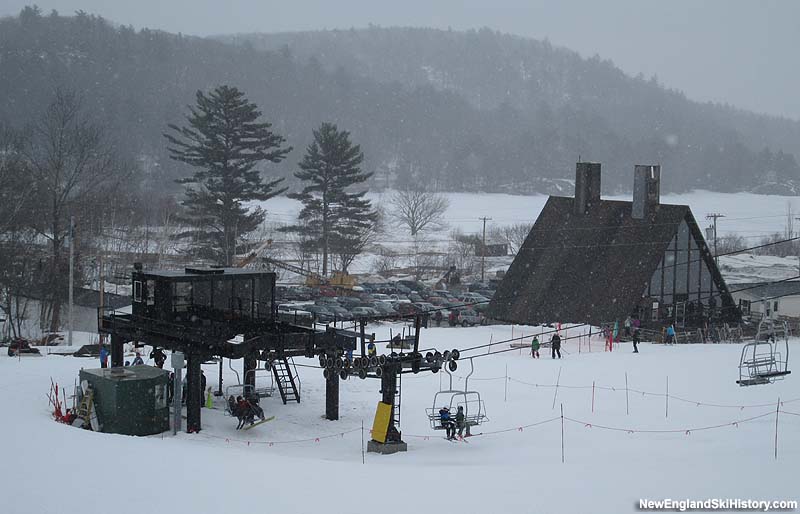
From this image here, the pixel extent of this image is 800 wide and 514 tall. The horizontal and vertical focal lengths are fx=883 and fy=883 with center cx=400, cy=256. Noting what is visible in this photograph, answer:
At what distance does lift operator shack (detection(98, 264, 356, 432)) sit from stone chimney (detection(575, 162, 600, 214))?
26883mm

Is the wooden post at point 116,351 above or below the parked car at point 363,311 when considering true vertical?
above

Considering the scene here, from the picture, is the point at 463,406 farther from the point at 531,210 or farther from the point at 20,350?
the point at 531,210

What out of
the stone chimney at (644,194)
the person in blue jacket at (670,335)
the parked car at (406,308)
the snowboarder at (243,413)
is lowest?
the snowboarder at (243,413)

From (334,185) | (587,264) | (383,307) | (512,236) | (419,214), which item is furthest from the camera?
(419,214)

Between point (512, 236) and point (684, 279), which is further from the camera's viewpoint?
point (512, 236)

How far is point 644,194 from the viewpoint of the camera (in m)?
48.2

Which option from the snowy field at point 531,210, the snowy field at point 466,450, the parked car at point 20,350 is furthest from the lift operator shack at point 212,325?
the snowy field at point 531,210

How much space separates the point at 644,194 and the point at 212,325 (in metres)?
30.0

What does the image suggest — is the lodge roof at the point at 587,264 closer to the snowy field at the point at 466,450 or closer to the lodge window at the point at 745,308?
the lodge window at the point at 745,308

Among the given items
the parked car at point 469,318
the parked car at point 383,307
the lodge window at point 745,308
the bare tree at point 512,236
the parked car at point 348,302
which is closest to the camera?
the parked car at point 469,318

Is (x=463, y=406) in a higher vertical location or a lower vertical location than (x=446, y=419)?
lower

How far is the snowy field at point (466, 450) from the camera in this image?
15305 millimetres

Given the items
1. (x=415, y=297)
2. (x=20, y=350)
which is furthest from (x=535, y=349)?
(x=415, y=297)

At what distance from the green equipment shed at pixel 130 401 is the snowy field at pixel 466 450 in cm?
96
